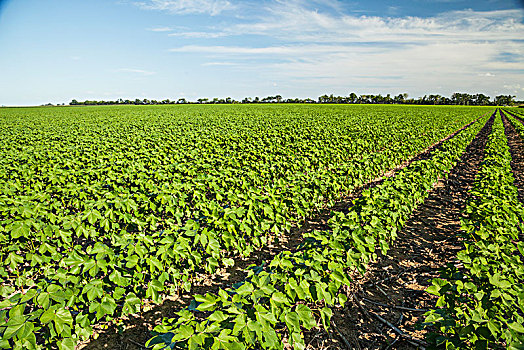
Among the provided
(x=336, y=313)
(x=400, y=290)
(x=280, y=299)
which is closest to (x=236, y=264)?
(x=336, y=313)

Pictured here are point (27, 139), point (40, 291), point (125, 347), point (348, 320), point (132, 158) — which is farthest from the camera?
point (27, 139)

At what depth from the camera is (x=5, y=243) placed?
4.93 meters

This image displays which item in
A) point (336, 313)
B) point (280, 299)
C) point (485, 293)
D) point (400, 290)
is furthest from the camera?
point (400, 290)

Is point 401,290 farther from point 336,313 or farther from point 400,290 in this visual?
point 336,313

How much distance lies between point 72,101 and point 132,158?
446ft

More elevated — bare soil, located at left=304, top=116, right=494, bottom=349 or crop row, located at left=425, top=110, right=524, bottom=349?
crop row, located at left=425, top=110, right=524, bottom=349

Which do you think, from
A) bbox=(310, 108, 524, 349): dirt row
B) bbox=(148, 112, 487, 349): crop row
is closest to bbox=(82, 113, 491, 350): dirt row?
bbox=(310, 108, 524, 349): dirt row

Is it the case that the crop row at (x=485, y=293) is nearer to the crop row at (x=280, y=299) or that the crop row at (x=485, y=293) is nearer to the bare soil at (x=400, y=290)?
the bare soil at (x=400, y=290)

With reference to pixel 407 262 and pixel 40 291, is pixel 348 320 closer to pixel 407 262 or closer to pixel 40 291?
pixel 407 262

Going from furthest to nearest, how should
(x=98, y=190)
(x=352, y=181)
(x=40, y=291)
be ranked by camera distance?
(x=352, y=181), (x=98, y=190), (x=40, y=291)

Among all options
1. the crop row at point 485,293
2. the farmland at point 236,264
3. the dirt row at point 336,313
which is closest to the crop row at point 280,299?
the farmland at point 236,264

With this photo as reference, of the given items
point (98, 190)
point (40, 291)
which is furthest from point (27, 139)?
point (40, 291)

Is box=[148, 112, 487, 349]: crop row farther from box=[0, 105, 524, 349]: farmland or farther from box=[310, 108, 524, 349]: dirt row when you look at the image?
box=[310, 108, 524, 349]: dirt row

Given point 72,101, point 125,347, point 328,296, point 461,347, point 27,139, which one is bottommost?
point 125,347
